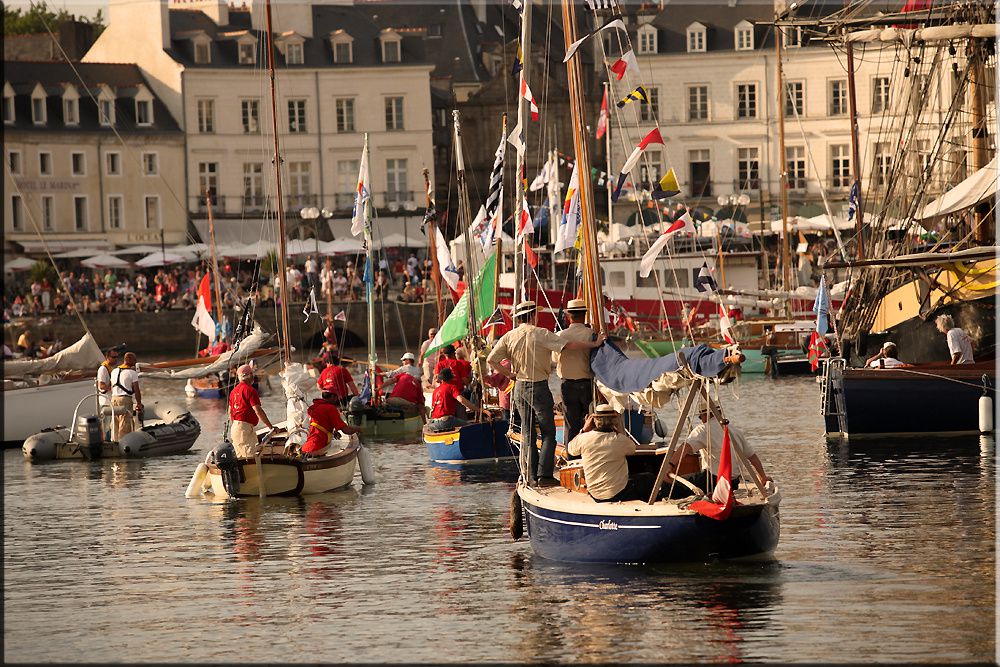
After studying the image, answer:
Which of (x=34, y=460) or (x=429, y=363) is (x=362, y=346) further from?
(x=34, y=460)

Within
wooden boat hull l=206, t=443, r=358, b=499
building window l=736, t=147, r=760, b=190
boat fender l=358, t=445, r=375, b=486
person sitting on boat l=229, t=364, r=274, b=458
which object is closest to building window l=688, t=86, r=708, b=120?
building window l=736, t=147, r=760, b=190

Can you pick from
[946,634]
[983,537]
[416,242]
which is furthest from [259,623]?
[416,242]

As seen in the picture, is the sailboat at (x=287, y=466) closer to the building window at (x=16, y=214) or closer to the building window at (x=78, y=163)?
the building window at (x=16, y=214)

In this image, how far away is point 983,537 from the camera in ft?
65.4

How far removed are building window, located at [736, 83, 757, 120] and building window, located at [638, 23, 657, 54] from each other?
485 cm

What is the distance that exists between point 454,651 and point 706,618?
243 centimetres

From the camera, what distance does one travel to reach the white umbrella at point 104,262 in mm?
74988

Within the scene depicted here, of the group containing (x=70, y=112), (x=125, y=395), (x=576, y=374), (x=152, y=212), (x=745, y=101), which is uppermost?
(x=70, y=112)

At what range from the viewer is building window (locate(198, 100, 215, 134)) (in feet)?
285

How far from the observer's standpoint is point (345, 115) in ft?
290

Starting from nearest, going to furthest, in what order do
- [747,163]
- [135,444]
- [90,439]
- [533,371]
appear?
[533,371]
[90,439]
[135,444]
[747,163]

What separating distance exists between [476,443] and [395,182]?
6080cm

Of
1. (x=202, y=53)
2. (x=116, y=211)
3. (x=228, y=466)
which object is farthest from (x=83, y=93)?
(x=228, y=466)

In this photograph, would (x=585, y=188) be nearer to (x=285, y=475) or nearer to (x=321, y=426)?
(x=321, y=426)
